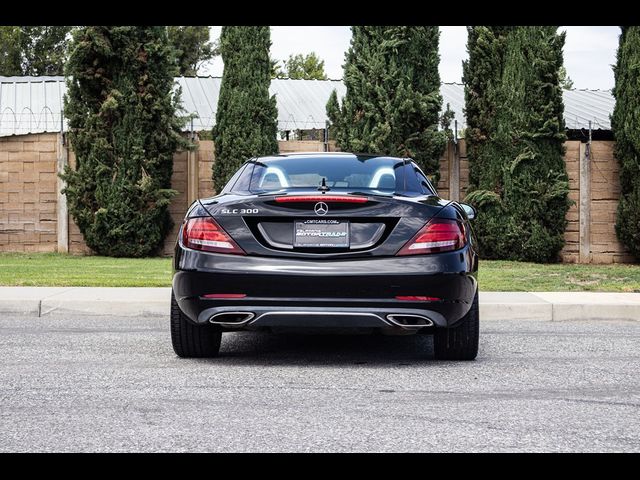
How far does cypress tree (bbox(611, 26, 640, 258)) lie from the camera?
16.9 m

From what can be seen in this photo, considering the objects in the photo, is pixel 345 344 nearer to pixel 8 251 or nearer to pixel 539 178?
pixel 539 178

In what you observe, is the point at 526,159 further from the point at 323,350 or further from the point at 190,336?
the point at 190,336

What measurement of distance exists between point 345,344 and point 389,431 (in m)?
3.13

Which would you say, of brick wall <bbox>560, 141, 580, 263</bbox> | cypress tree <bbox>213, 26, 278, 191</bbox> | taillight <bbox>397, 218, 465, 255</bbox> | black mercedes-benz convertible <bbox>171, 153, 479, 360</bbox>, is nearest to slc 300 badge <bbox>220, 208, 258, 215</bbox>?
black mercedes-benz convertible <bbox>171, 153, 479, 360</bbox>

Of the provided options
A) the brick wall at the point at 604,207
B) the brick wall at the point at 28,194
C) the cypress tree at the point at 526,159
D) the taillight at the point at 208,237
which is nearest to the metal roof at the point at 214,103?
the brick wall at the point at 604,207

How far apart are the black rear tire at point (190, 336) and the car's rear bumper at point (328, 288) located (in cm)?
44

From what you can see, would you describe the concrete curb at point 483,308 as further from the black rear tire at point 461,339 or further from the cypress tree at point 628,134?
the cypress tree at point 628,134

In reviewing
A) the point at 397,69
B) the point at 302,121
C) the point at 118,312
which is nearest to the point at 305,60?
the point at 302,121

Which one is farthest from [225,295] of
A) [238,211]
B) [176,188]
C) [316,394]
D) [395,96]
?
[176,188]

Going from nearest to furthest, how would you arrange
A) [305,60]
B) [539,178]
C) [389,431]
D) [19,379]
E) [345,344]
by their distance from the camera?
[389,431] → [19,379] → [345,344] → [539,178] → [305,60]

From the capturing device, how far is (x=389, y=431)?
14.4 ft

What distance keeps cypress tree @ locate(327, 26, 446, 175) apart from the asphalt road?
9500mm

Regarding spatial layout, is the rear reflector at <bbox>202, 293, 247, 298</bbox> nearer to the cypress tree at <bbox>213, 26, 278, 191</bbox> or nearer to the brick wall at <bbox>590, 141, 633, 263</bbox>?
the cypress tree at <bbox>213, 26, 278, 191</bbox>

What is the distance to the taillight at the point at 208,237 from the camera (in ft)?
19.8
